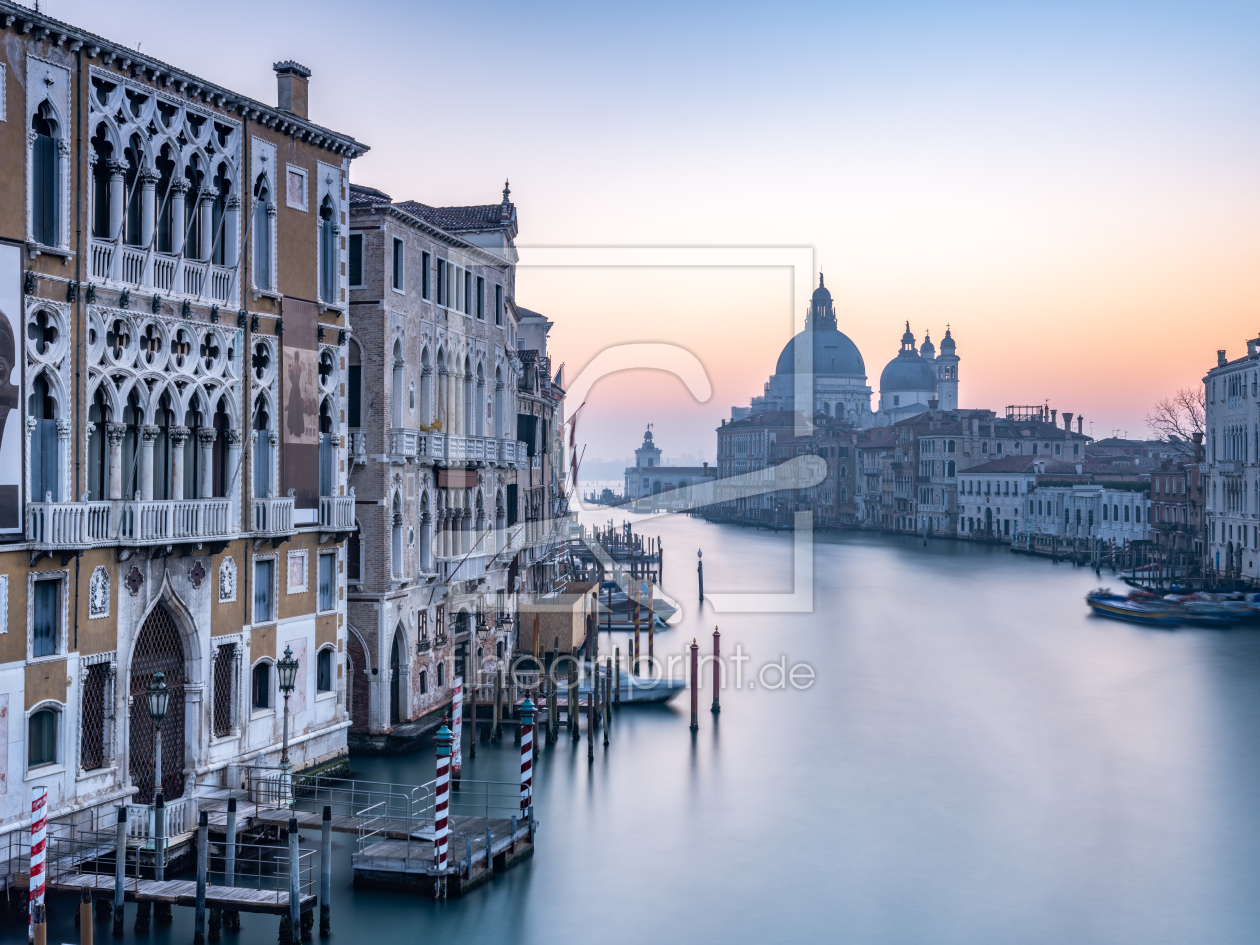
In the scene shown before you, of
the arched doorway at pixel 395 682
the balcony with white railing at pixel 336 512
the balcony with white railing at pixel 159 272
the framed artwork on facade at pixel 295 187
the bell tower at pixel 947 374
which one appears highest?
the bell tower at pixel 947 374

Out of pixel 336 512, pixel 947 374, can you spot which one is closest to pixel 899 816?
pixel 336 512

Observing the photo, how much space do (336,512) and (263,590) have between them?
149 cm

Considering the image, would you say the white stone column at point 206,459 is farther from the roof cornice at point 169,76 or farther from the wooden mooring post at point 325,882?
the wooden mooring post at point 325,882

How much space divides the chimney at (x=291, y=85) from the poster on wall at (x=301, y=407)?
227 centimetres

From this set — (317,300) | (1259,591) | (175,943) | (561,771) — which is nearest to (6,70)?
(317,300)

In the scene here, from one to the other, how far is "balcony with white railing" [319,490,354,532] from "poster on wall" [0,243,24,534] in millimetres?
4527

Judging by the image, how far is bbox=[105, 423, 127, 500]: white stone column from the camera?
11.7 metres

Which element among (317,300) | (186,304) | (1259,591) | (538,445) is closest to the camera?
(186,304)

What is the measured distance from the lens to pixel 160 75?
12.1 m

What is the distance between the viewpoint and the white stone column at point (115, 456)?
1171 centimetres

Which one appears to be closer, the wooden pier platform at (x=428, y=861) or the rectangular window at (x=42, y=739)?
the rectangular window at (x=42, y=739)

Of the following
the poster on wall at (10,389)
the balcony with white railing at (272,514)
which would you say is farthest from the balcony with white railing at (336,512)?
the poster on wall at (10,389)

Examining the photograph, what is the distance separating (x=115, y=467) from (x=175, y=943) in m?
4.17

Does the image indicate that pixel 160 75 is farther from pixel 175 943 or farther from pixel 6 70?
pixel 175 943
